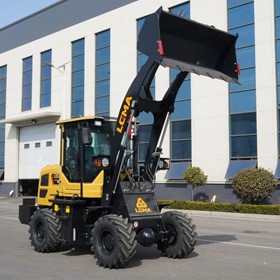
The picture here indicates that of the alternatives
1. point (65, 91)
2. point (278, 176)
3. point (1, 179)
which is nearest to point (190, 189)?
Result: point (278, 176)

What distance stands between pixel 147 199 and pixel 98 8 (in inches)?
1147

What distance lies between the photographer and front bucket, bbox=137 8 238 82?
28.5ft

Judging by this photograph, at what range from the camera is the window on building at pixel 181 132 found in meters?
29.5

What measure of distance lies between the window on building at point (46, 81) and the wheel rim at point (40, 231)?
3003cm

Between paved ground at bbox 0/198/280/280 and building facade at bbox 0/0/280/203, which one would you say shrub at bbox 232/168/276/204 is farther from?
paved ground at bbox 0/198/280/280

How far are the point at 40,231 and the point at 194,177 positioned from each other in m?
17.5

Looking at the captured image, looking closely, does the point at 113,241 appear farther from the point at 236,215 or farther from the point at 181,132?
the point at 181,132

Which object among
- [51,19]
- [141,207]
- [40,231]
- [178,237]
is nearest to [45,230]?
[40,231]

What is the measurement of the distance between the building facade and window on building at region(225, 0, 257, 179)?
0.06 meters

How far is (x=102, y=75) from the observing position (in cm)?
3519

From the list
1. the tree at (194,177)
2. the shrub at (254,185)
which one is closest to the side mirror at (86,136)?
the shrub at (254,185)

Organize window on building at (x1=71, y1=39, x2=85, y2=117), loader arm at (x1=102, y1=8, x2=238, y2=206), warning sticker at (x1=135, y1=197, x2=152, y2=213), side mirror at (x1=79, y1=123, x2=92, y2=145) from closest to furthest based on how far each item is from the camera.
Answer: loader arm at (x1=102, y1=8, x2=238, y2=206), warning sticker at (x1=135, y1=197, x2=152, y2=213), side mirror at (x1=79, y1=123, x2=92, y2=145), window on building at (x1=71, y1=39, x2=85, y2=117)

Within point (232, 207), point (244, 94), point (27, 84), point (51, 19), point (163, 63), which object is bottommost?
point (232, 207)

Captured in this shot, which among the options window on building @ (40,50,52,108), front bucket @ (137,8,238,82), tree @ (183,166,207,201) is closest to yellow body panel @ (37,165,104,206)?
front bucket @ (137,8,238,82)
